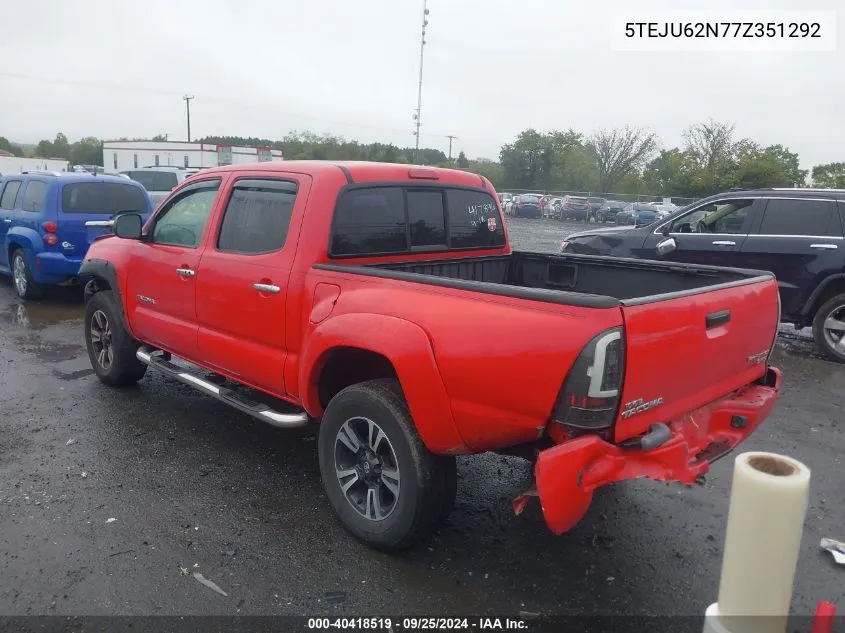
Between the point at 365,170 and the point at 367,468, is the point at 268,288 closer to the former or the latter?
the point at 365,170

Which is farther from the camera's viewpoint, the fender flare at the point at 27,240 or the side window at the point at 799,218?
the fender flare at the point at 27,240

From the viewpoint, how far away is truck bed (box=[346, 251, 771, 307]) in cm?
380

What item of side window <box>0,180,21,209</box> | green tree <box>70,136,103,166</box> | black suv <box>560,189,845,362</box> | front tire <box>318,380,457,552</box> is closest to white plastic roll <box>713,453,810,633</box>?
front tire <box>318,380,457,552</box>

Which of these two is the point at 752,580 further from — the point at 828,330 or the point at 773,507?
the point at 828,330

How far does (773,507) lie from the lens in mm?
1933

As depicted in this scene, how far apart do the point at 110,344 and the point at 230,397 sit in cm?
211

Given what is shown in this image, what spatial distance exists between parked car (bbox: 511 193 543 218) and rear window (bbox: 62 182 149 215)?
29.9 m

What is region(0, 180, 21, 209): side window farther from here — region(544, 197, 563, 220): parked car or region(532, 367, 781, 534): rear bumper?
region(544, 197, 563, 220): parked car

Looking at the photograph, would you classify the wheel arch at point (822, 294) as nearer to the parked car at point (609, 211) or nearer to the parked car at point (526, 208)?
the parked car at point (609, 211)

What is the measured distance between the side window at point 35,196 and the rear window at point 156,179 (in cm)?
916

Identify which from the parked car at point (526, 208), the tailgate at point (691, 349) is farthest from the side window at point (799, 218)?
the parked car at point (526, 208)

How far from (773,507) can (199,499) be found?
9.89 feet

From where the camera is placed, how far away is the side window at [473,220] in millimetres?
4504

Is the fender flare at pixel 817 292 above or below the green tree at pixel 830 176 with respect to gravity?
below
